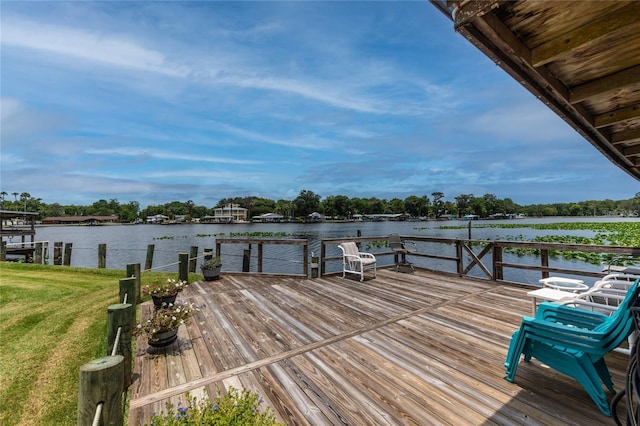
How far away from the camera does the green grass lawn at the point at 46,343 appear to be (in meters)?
2.32

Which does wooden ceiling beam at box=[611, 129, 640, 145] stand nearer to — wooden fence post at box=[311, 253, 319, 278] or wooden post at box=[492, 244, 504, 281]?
wooden post at box=[492, 244, 504, 281]

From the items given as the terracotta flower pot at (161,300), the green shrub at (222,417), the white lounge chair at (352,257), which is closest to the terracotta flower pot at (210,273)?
the terracotta flower pot at (161,300)

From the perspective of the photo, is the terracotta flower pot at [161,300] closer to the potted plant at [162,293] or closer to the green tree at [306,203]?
the potted plant at [162,293]

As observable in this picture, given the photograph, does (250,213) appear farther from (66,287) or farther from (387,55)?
(66,287)

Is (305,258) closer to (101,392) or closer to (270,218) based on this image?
(101,392)

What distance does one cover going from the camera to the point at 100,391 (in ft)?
4.29

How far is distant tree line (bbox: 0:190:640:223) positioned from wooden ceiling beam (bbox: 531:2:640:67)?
76.8 meters

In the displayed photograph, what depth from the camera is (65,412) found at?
225cm

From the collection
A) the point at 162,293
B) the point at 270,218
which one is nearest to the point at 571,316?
the point at 162,293

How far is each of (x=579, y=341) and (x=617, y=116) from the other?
1.72 m

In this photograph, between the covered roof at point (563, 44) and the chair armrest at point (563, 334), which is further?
the chair armrest at point (563, 334)

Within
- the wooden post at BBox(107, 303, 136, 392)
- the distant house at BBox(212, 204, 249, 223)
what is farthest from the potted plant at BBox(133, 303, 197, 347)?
the distant house at BBox(212, 204, 249, 223)

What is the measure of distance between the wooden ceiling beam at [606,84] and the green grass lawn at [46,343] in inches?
171

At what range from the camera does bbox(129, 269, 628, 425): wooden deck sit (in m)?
2.06
